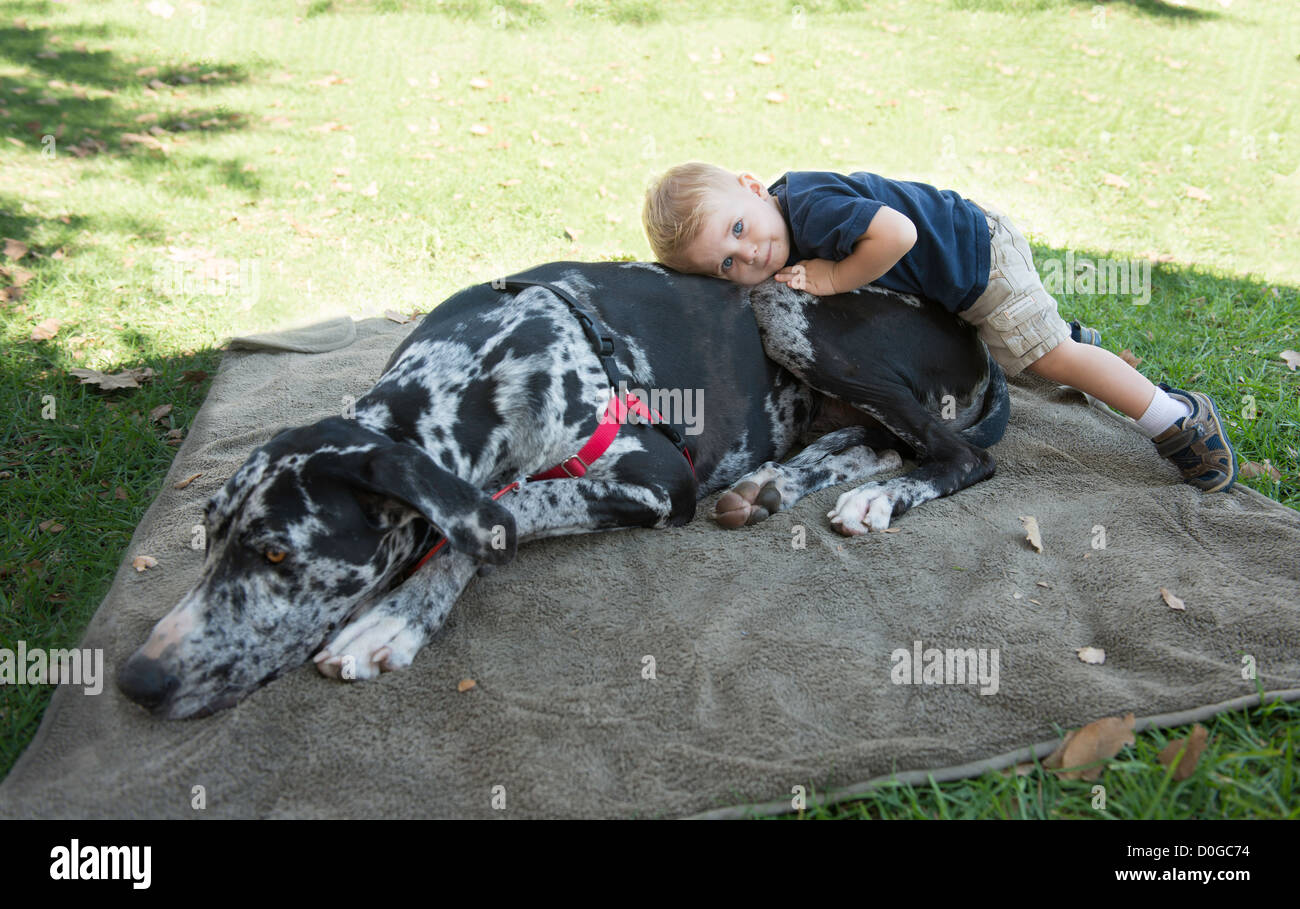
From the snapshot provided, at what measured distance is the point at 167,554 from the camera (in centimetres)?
311

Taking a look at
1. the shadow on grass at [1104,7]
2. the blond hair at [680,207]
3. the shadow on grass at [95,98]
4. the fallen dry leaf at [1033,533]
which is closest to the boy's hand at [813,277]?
the blond hair at [680,207]

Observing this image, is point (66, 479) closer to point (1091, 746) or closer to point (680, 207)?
point (680, 207)

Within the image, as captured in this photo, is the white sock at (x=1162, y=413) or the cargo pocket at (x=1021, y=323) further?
the cargo pocket at (x=1021, y=323)

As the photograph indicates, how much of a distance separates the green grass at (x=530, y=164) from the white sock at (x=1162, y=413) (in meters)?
0.51

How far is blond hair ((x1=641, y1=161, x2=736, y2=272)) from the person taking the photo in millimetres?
3535

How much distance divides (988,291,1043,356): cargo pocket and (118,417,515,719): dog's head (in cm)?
232

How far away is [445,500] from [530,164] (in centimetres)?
562

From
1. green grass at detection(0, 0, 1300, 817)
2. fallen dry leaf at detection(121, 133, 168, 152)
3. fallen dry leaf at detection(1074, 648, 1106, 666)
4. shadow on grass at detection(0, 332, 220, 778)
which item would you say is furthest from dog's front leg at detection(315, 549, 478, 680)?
fallen dry leaf at detection(121, 133, 168, 152)

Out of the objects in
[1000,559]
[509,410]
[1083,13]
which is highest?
A: [1083,13]

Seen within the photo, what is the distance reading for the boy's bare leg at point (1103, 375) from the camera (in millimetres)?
3550

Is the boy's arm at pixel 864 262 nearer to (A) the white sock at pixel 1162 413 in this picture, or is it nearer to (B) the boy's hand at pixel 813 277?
(B) the boy's hand at pixel 813 277
